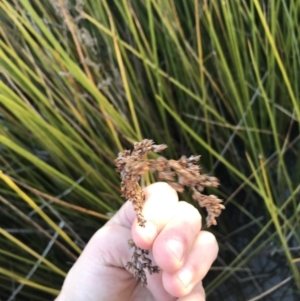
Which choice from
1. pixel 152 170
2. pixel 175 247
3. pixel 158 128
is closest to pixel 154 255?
pixel 175 247

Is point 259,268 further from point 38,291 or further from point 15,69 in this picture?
point 15,69

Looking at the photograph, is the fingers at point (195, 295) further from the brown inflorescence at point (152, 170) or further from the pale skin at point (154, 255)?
the brown inflorescence at point (152, 170)

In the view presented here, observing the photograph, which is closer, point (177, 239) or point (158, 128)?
point (177, 239)

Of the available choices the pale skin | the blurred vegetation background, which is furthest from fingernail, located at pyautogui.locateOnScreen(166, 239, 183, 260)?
the blurred vegetation background

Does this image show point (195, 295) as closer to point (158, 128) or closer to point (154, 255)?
point (154, 255)

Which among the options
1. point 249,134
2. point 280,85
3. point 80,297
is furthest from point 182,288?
point 280,85

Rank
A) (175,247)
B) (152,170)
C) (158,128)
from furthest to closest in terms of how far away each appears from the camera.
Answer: (158,128), (175,247), (152,170)

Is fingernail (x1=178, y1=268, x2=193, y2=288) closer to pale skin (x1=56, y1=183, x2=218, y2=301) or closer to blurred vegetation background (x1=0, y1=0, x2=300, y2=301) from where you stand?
pale skin (x1=56, y1=183, x2=218, y2=301)

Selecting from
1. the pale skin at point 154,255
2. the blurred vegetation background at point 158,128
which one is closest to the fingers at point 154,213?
the pale skin at point 154,255
